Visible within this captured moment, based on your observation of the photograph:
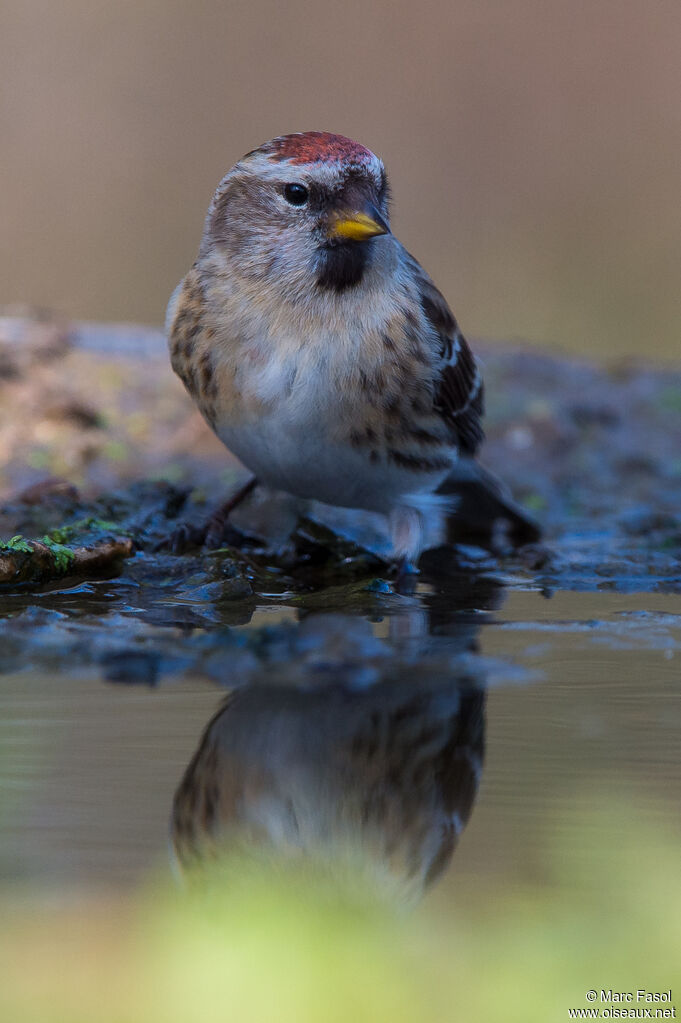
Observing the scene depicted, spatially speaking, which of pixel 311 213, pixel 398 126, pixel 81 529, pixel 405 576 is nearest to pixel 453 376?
pixel 405 576

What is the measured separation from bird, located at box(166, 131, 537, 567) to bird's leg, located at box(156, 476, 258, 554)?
1.47ft

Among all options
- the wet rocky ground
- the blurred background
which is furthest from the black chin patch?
the blurred background

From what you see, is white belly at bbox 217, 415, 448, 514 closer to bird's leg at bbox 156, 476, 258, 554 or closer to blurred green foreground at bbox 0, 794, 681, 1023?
bird's leg at bbox 156, 476, 258, 554

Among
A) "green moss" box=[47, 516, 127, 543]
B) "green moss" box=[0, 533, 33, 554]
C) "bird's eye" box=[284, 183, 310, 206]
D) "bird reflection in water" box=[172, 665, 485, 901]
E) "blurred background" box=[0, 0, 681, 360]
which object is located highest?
"blurred background" box=[0, 0, 681, 360]

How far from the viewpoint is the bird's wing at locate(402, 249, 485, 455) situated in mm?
4867

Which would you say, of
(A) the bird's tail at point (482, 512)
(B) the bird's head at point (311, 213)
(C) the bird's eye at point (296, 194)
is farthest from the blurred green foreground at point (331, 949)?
A: (A) the bird's tail at point (482, 512)

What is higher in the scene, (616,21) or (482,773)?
(616,21)

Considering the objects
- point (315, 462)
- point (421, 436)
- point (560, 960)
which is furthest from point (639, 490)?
point (560, 960)

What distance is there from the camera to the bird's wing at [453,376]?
16.0ft

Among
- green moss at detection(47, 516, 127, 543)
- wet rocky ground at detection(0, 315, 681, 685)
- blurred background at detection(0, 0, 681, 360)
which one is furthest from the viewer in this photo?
blurred background at detection(0, 0, 681, 360)

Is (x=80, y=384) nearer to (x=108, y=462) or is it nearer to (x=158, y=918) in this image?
(x=108, y=462)

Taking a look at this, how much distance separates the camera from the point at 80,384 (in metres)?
6.80

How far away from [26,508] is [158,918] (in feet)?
9.97

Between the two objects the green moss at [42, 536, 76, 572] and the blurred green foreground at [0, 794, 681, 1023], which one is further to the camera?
the green moss at [42, 536, 76, 572]
